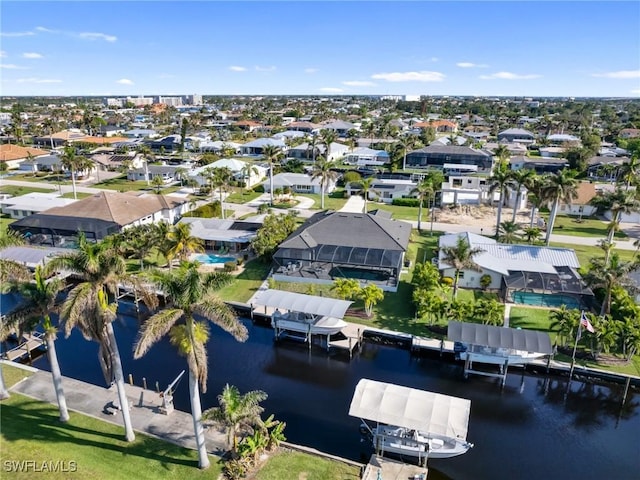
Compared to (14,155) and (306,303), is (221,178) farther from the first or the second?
(14,155)

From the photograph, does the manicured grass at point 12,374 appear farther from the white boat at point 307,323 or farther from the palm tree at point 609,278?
the palm tree at point 609,278

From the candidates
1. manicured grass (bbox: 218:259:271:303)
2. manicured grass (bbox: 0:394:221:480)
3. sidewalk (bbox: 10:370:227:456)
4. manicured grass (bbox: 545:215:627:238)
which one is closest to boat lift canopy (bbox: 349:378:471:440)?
sidewalk (bbox: 10:370:227:456)

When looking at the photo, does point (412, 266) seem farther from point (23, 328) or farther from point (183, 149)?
point (183, 149)

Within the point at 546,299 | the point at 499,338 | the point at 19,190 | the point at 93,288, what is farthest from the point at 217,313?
the point at 19,190

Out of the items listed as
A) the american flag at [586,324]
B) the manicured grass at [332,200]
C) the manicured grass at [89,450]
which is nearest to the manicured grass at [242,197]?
the manicured grass at [332,200]

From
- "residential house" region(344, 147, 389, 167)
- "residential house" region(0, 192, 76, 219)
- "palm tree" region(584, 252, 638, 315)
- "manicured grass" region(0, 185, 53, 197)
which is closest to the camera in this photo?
"palm tree" region(584, 252, 638, 315)

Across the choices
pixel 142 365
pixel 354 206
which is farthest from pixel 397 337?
pixel 354 206

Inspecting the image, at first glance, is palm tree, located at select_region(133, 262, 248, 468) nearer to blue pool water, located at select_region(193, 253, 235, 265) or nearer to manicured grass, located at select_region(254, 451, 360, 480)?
manicured grass, located at select_region(254, 451, 360, 480)
